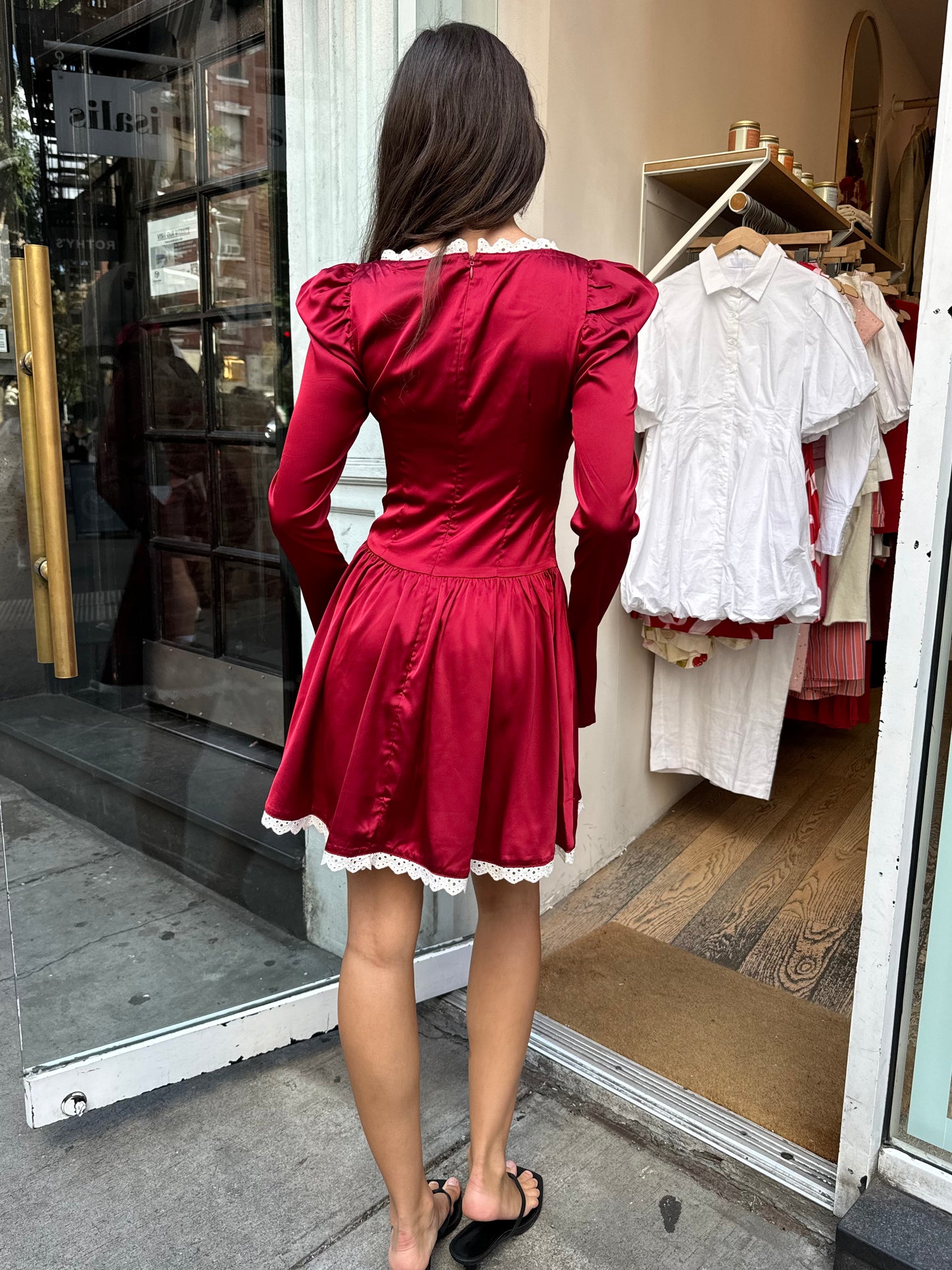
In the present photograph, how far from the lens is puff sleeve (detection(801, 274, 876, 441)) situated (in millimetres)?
2138

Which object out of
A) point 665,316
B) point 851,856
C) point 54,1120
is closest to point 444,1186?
point 54,1120

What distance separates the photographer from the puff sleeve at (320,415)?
1146 millimetres

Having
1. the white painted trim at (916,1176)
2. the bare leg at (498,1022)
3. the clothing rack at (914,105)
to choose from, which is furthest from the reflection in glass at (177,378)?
the clothing rack at (914,105)

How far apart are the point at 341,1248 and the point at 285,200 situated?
1.74m

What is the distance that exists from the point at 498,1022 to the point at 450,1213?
0.97 ft

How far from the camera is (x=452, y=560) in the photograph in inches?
47.0

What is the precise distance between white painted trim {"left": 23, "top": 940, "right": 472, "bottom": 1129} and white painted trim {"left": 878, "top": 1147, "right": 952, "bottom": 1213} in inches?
34.7

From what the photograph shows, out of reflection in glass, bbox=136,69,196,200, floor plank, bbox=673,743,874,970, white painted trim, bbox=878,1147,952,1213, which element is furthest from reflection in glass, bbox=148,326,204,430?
white painted trim, bbox=878,1147,952,1213

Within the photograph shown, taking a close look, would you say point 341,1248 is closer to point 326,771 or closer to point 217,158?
point 326,771

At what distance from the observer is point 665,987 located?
1.99m

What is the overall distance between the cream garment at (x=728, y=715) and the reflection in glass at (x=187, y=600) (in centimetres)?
131

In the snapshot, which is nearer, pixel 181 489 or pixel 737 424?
pixel 181 489

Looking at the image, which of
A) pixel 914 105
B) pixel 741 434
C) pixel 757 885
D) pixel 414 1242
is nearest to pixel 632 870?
pixel 757 885

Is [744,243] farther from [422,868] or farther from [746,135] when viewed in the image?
[422,868]
